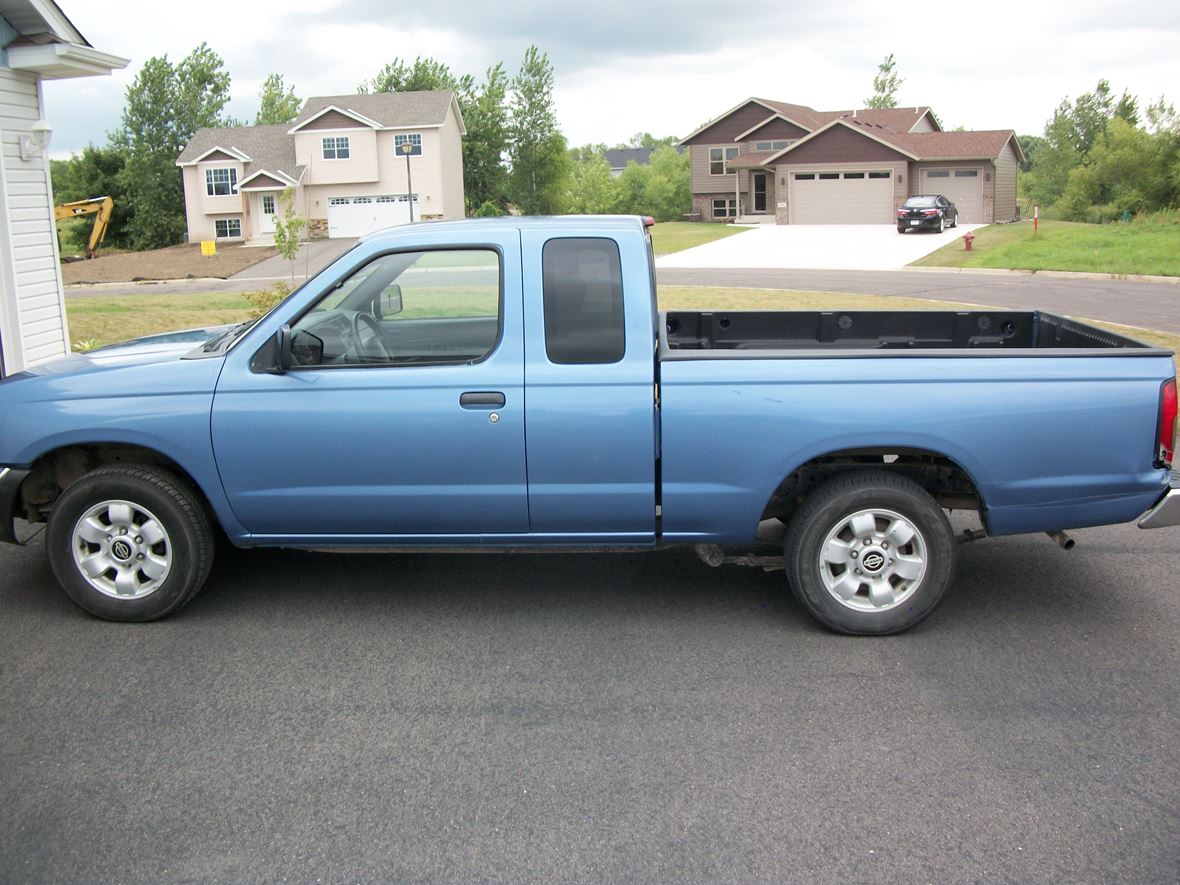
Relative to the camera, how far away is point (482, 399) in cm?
525

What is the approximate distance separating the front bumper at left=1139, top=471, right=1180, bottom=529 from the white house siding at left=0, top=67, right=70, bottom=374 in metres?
10.6

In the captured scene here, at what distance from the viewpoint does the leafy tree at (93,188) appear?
71.6 metres

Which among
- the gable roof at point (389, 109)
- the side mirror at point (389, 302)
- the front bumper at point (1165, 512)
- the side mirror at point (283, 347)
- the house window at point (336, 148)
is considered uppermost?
the gable roof at point (389, 109)

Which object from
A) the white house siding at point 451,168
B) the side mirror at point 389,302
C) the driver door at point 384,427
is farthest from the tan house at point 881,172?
the driver door at point 384,427

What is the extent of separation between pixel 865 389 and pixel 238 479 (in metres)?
2.91

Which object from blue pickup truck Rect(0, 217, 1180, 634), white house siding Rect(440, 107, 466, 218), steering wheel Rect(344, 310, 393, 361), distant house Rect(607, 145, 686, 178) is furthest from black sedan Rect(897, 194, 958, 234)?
distant house Rect(607, 145, 686, 178)

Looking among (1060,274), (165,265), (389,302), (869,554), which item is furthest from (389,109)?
(869,554)

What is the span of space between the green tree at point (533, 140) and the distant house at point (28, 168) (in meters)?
60.5

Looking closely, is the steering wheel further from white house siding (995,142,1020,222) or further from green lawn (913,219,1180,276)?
white house siding (995,142,1020,222)

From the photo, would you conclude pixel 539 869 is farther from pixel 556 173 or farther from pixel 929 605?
pixel 556 173

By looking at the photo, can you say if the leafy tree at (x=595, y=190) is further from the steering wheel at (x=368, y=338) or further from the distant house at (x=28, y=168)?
the steering wheel at (x=368, y=338)

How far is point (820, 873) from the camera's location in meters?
3.50

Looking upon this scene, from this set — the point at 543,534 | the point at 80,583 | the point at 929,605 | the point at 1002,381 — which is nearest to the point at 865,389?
the point at 1002,381

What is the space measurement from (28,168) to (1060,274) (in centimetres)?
2562
